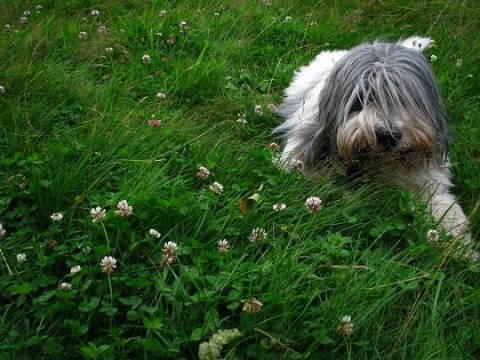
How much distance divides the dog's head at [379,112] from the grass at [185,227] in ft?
0.90

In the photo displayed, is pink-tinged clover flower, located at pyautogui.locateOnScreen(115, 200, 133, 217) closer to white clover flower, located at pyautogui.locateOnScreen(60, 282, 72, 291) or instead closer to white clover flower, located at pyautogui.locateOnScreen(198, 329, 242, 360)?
white clover flower, located at pyautogui.locateOnScreen(60, 282, 72, 291)

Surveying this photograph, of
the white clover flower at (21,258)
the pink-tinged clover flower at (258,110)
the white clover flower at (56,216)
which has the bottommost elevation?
the pink-tinged clover flower at (258,110)

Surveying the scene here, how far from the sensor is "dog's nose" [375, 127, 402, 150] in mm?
3354

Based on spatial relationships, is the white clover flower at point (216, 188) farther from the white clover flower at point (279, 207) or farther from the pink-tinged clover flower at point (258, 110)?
the pink-tinged clover flower at point (258, 110)

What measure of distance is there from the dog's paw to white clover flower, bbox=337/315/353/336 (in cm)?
349

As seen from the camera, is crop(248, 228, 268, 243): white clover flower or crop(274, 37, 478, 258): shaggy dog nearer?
crop(248, 228, 268, 243): white clover flower

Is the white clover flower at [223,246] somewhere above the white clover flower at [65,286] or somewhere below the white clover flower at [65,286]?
below

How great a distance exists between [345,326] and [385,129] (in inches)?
61.0

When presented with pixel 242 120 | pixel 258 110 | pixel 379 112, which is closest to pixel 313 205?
pixel 379 112

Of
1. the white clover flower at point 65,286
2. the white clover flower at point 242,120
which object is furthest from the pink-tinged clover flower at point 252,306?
the white clover flower at point 242,120

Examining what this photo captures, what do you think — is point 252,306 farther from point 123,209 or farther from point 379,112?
point 379,112

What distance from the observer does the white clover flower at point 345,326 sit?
220 cm

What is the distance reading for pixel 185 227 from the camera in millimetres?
2773

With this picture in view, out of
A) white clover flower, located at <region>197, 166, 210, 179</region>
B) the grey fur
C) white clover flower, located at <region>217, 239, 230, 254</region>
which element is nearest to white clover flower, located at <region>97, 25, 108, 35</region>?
the grey fur
